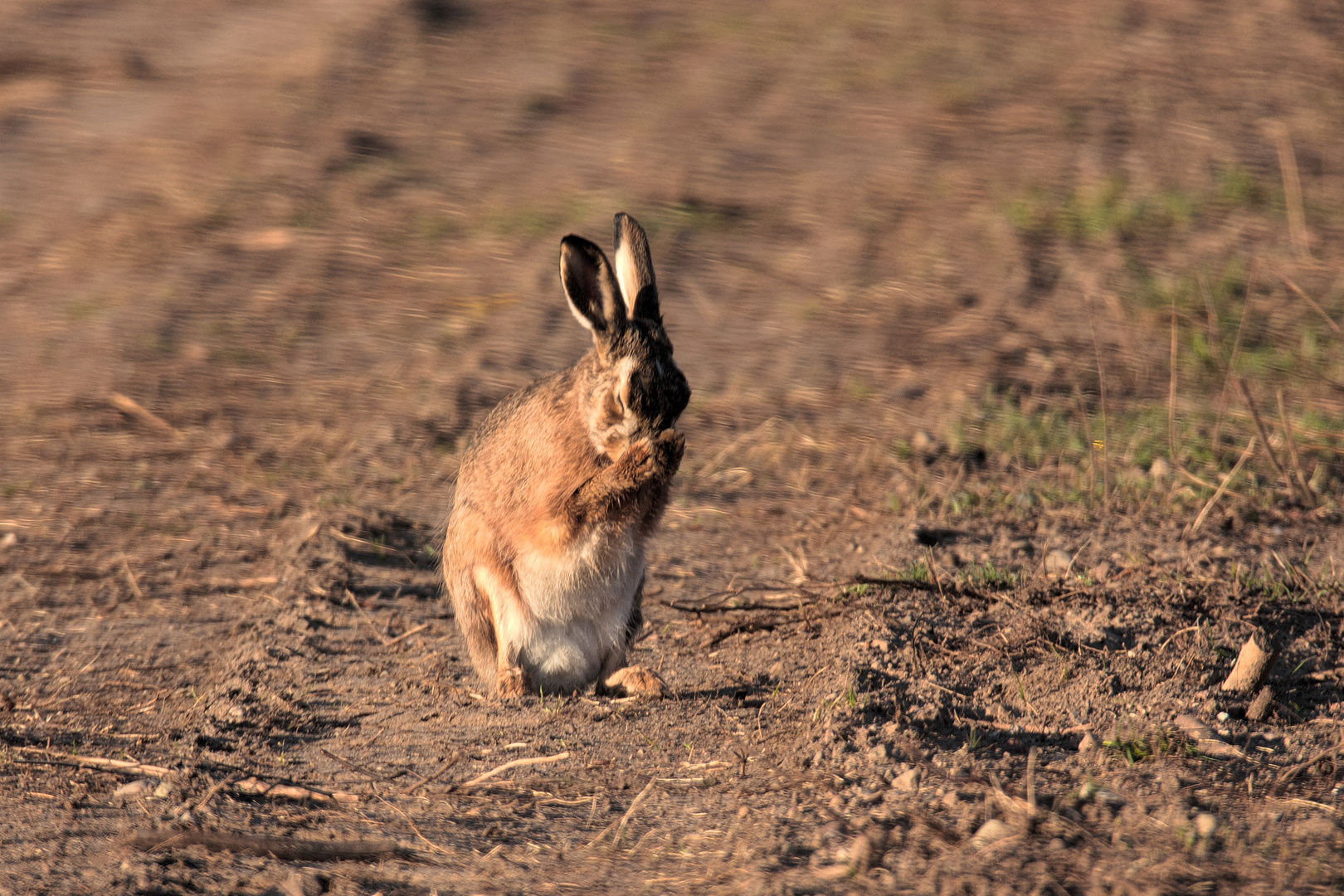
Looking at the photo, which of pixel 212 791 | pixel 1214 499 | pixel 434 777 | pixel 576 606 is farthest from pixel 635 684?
pixel 1214 499

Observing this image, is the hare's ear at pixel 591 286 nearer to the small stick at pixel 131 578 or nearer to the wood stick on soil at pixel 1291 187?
the small stick at pixel 131 578

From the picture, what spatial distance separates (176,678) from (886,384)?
4.31m

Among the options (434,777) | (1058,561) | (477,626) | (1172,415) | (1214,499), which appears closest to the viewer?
(434,777)

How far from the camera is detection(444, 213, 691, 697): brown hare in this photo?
4.76 meters

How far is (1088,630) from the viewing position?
4.71m

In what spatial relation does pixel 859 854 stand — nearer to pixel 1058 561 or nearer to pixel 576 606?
pixel 576 606

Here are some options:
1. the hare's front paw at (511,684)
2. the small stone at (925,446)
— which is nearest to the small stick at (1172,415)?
the small stone at (925,446)

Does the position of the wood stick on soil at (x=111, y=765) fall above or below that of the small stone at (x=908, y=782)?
below

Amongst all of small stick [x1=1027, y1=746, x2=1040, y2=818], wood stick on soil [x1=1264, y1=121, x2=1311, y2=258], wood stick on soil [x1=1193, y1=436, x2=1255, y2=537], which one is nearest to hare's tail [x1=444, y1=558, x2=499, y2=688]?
small stick [x1=1027, y1=746, x2=1040, y2=818]

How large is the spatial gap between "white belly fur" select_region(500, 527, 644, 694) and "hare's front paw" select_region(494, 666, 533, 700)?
0.20 ft

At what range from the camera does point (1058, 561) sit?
5605 millimetres

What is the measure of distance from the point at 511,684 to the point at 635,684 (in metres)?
0.42

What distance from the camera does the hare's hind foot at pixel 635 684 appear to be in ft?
15.9

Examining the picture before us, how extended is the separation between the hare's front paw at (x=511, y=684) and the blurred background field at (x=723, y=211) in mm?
2813
